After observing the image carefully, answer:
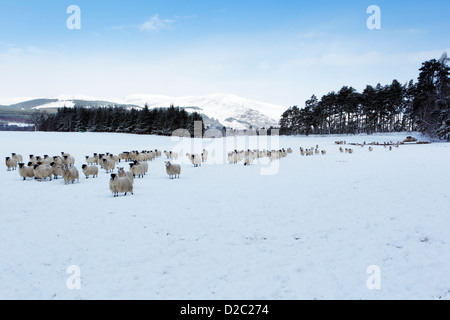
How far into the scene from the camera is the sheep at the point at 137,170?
18084mm

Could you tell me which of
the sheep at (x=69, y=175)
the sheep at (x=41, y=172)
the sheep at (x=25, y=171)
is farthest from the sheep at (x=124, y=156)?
the sheep at (x=69, y=175)

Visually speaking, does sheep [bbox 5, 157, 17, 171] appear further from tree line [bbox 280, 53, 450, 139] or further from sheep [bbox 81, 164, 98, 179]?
tree line [bbox 280, 53, 450, 139]

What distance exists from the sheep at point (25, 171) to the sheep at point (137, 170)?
596 centimetres

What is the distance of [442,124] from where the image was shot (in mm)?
49531

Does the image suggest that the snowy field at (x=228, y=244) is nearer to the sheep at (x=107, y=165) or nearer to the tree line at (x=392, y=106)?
the sheep at (x=107, y=165)

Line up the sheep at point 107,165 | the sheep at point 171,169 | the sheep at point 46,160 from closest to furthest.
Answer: the sheep at point 171,169
the sheep at point 46,160
the sheep at point 107,165

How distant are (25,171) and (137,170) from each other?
6572 mm

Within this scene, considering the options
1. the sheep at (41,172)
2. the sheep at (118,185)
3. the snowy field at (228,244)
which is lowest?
the snowy field at (228,244)

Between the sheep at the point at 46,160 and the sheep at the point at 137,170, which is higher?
the sheep at the point at 46,160

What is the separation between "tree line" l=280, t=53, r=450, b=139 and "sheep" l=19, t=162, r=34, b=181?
6203 centimetres

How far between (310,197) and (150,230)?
24.1 feet

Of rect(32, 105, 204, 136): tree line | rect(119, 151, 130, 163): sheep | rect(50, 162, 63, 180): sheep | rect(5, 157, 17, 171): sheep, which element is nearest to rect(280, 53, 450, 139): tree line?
rect(32, 105, 204, 136): tree line

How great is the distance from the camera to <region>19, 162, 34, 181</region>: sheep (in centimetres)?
1591
